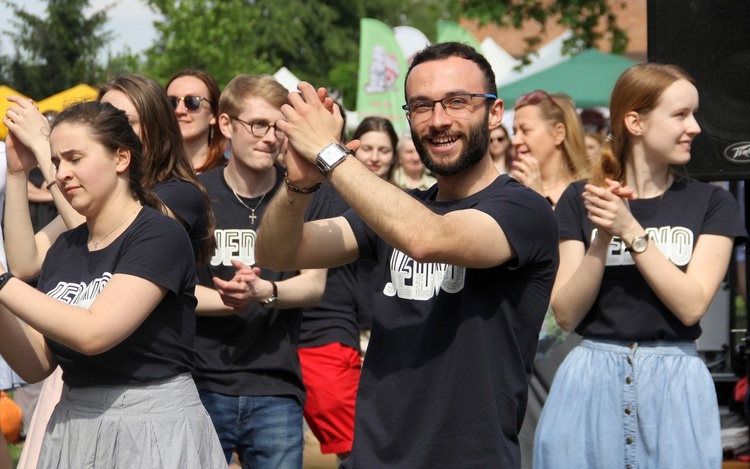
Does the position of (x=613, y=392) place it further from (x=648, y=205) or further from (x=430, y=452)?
(x=430, y=452)

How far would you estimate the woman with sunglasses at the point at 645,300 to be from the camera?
3918mm

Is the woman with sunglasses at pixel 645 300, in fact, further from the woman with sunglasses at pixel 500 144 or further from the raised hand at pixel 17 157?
the woman with sunglasses at pixel 500 144

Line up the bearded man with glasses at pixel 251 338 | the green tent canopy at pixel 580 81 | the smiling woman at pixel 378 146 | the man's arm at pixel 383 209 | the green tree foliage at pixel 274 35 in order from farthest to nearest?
the green tree foliage at pixel 274 35 → the green tent canopy at pixel 580 81 → the smiling woman at pixel 378 146 → the bearded man with glasses at pixel 251 338 → the man's arm at pixel 383 209

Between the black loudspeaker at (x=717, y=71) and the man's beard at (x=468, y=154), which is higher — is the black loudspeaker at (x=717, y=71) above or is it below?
above

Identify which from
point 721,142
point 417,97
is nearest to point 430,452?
point 417,97

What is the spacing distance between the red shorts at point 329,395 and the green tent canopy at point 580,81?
695 centimetres

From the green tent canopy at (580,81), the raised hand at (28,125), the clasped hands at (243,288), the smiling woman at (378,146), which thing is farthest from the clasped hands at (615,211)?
the green tent canopy at (580,81)

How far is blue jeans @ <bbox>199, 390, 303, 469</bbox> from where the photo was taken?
4.61 m

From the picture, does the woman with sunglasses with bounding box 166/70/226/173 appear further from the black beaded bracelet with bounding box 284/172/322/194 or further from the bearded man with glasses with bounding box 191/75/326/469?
the black beaded bracelet with bounding box 284/172/322/194

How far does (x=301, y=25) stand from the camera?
47.5m

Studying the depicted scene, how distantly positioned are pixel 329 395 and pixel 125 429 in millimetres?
2495

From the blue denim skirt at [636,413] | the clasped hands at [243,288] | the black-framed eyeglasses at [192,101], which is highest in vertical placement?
the black-framed eyeglasses at [192,101]

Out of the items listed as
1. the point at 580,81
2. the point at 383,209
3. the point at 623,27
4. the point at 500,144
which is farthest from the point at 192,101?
the point at 623,27

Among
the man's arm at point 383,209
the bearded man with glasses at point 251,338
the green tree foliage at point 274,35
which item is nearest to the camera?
the man's arm at point 383,209
